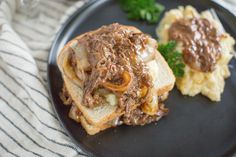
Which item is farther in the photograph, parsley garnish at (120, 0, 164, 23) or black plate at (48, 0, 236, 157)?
parsley garnish at (120, 0, 164, 23)

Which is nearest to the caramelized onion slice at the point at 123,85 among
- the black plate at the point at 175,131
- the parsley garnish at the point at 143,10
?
the black plate at the point at 175,131

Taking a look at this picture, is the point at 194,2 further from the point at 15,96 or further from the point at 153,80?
the point at 15,96

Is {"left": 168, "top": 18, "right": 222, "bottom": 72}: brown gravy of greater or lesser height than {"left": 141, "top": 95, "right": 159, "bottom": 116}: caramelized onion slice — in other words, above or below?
above

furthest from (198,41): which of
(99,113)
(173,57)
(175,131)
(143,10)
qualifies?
(99,113)

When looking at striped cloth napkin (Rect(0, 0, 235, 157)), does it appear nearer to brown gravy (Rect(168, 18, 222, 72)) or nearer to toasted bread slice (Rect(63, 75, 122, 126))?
toasted bread slice (Rect(63, 75, 122, 126))

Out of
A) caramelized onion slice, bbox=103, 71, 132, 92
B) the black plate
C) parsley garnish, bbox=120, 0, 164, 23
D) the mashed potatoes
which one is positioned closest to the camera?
caramelized onion slice, bbox=103, 71, 132, 92

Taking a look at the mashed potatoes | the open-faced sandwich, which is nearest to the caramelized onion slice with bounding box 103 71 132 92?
the open-faced sandwich
